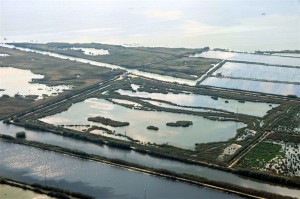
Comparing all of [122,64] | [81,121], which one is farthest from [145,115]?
[122,64]

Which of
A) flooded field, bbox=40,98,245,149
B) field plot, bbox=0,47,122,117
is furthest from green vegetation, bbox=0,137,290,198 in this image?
field plot, bbox=0,47,122,117

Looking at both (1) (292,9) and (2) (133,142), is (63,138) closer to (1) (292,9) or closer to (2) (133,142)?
(2) (133,142)

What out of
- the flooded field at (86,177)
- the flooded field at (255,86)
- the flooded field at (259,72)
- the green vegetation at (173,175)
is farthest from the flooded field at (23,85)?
the flooded field at (259,72)

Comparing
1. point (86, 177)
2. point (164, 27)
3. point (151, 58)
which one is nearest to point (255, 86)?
point (151, 58)

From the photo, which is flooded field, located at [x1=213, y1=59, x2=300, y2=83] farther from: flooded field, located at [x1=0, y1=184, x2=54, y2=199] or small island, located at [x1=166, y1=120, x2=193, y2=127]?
flooded field, located at [x1=0, y1=184, x2=54, y2=199]

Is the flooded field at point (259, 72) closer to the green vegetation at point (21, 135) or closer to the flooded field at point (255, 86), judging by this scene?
the flooded field at point (255, 86)

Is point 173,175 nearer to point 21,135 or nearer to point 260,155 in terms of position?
point 260,155
